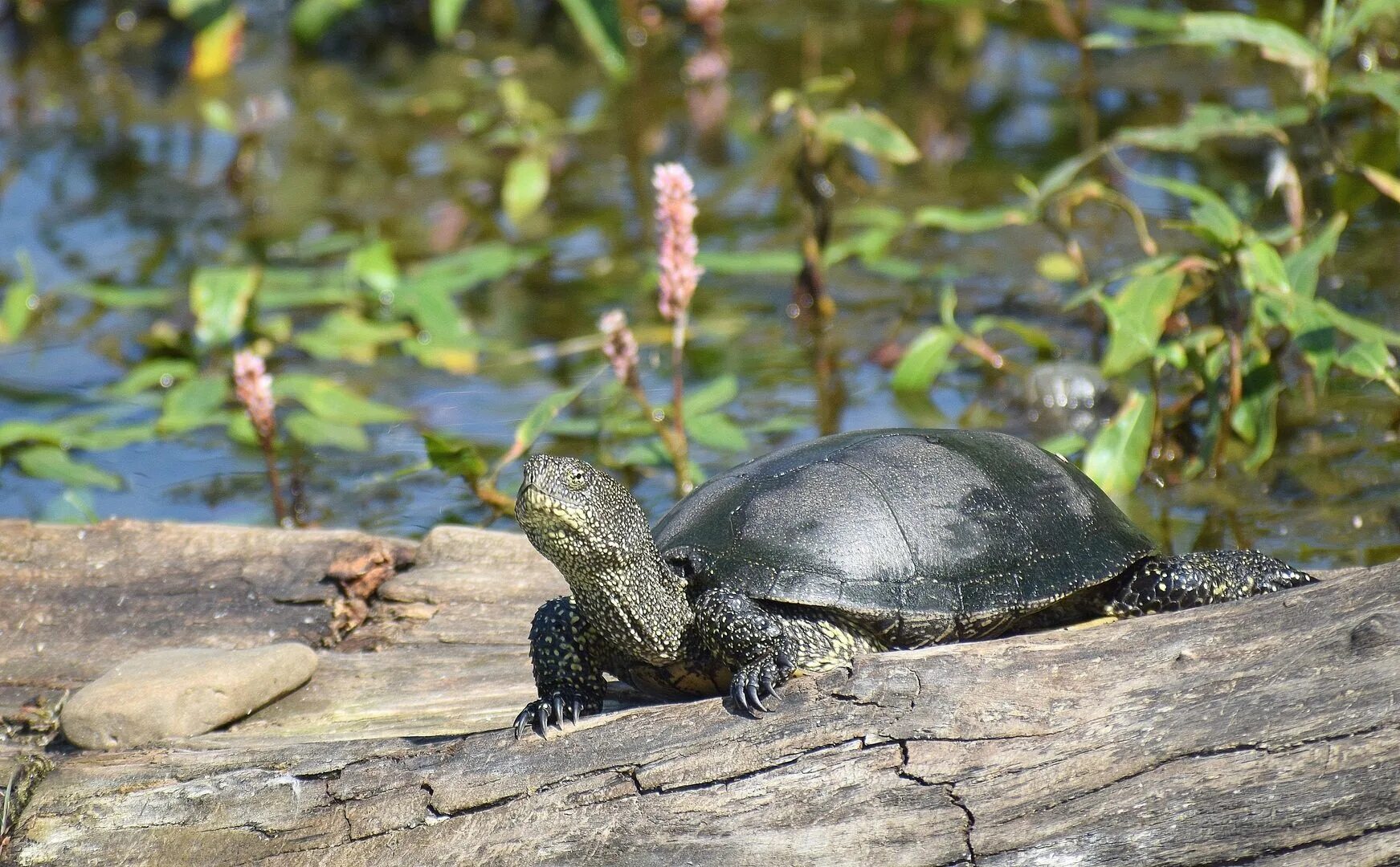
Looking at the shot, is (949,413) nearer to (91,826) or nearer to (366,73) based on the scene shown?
(91,826)

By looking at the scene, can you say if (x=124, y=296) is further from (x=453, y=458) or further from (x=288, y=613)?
(x=288, y=613)

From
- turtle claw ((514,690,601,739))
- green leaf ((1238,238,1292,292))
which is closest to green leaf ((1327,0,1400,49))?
green leaf ((1238,238,1292,292))

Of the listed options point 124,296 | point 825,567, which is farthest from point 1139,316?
point 124,296

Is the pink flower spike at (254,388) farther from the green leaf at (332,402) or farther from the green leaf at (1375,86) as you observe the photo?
the green leaf at (1375,86)

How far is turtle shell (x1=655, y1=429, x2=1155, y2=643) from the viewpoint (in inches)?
113

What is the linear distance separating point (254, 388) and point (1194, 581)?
2700 mm

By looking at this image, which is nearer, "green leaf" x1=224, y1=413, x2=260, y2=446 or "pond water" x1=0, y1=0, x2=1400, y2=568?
"pond water" x1=0, y1=0, x2=1400, y2=568

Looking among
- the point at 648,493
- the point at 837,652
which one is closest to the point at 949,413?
the point at 648,493

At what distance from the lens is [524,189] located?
24.3 ft

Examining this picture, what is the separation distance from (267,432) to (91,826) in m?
1.80

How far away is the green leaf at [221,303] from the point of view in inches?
228

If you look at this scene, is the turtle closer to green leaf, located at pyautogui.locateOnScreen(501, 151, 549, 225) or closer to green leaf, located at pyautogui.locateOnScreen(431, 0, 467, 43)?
green leaf, located at pyautogui.locateOnScreen(501, 151, 549, 225)

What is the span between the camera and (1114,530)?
123 inches

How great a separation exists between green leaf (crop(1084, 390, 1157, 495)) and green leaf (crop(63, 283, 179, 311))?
4.32 m
